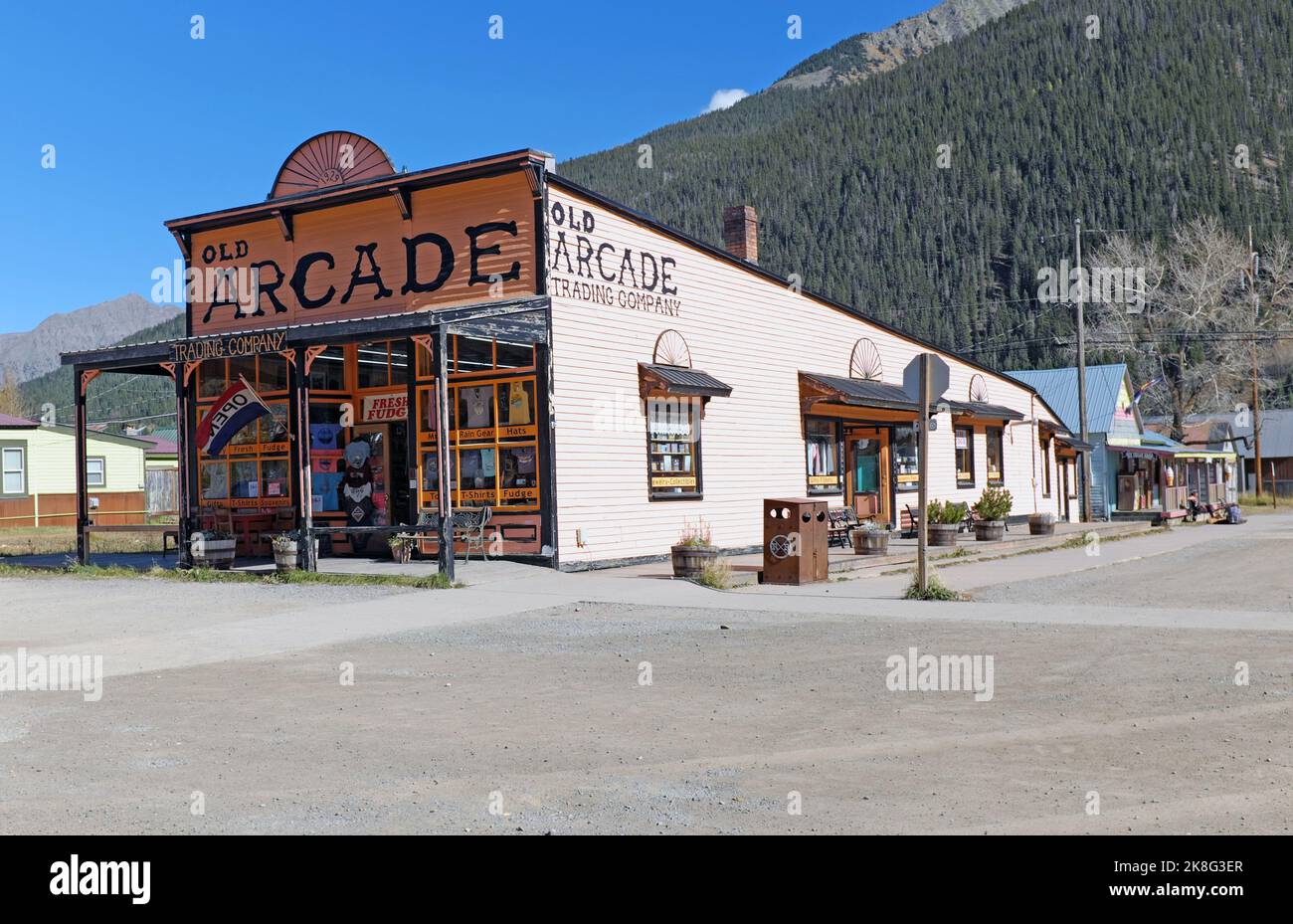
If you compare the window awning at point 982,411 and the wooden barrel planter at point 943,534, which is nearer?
the wooden barrel planter at point 943,534

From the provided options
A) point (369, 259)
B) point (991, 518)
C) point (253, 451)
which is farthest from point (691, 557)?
point (991, 518)

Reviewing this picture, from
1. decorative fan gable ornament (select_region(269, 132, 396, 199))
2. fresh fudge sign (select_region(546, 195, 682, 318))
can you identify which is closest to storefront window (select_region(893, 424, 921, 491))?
fresh fudge sign (select_region(546, 195, 682, 318))

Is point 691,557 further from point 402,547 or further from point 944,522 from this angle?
point 944,522

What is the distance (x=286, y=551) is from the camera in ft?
57.5

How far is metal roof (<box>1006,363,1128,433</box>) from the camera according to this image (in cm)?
4528

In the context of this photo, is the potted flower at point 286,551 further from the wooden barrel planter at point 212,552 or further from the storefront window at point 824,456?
→ the storefront window at point 824,456

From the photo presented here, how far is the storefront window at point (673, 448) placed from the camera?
21.0m

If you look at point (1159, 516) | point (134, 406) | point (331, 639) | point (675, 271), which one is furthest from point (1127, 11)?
point (331, 639)

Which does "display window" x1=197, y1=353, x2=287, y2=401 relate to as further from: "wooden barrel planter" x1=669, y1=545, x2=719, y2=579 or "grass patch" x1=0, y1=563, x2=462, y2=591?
"wooden barrel planter" x1=669, y1=545, x2=719, y2=579

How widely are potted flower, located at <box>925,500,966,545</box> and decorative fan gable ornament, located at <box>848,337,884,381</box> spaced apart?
436cm

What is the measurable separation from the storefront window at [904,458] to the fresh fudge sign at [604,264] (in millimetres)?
9690

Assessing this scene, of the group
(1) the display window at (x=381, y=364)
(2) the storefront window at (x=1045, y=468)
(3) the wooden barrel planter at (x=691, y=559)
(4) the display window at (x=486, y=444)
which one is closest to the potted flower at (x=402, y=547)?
(4) the display window at (x=486, y=444)

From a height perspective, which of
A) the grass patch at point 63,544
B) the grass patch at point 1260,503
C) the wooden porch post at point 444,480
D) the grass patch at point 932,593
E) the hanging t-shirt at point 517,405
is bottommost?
the grass patch at point 1260,503
